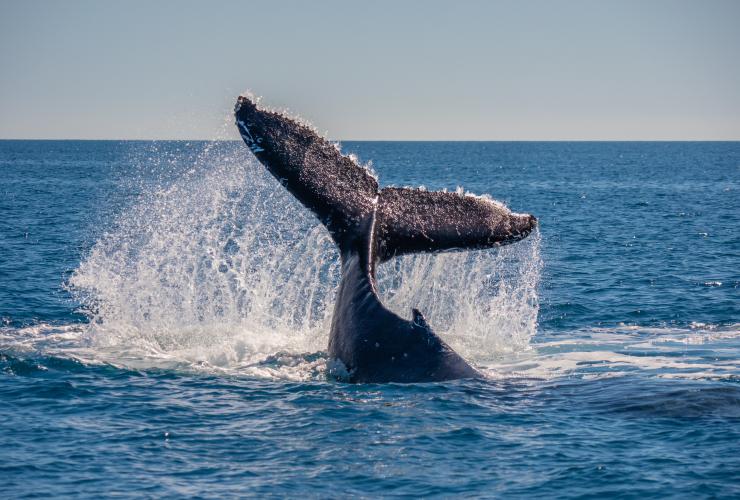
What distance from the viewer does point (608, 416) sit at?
32.6ft

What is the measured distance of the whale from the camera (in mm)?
10477

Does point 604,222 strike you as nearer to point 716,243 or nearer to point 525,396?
point 716,243

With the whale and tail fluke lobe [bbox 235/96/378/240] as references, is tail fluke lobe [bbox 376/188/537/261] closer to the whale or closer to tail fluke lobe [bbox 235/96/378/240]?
the whale

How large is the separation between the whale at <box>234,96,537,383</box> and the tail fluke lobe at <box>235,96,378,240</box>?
0.01 m

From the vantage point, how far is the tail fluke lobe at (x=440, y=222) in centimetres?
1102

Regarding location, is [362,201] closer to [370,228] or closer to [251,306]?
[370,228]

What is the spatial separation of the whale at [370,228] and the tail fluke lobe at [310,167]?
1 cm

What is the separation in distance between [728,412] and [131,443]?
597 centimetres

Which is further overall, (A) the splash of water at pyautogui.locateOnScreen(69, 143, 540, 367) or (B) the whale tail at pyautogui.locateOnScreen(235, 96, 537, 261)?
(A) the splash of water at pyautogui.locateOnScreen(69, 143, 540, 367)

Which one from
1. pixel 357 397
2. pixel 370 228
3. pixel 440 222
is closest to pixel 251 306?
pixel 370 228

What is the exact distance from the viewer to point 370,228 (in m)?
11.2

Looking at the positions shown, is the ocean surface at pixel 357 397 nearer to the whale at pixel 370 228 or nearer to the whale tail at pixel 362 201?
the whale at pixel 370 228

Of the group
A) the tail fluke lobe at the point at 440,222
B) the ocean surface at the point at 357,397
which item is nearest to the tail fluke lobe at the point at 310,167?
the tail fluke lobe at the point at 440,222

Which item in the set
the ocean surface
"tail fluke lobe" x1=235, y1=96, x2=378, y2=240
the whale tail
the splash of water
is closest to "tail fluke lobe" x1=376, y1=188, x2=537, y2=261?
the whale tail
